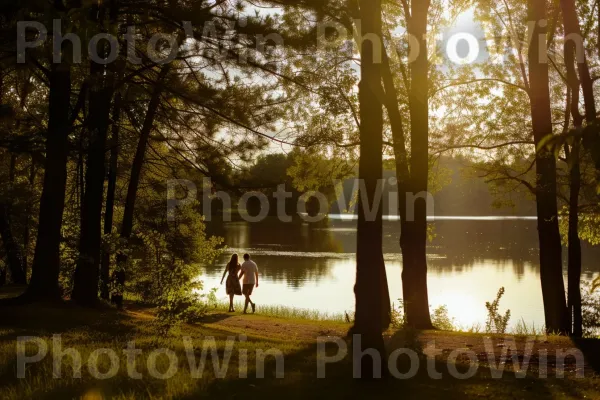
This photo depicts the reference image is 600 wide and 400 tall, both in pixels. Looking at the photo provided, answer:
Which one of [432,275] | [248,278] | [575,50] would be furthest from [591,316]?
[432,275]

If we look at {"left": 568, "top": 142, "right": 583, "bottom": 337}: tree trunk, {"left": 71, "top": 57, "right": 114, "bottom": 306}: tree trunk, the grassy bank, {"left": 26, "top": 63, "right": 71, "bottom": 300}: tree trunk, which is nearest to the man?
{"left": 71, "top": 57, "right": 114, "bottom": 306}: tree trunk

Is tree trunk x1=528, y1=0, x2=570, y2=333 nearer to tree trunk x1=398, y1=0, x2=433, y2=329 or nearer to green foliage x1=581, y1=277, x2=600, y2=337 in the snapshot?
tree trunk x1=398, y1=0, x2=433, y2=329

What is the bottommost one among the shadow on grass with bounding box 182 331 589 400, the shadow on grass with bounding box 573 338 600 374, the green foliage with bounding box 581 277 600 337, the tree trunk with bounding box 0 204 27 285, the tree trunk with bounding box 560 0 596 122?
the green foliage with bounding box 581 277 600 337

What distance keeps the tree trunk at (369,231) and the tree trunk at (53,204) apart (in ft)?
27.2

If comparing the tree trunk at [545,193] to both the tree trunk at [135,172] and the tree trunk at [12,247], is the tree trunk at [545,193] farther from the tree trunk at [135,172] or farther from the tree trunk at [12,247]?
Result: the tree trunk at [12,247]

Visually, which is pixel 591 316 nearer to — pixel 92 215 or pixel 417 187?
pixel 417 187

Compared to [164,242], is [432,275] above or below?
below

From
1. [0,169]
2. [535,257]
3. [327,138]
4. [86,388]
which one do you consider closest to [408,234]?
[327,138]

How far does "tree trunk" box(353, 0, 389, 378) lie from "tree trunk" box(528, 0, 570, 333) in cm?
1039

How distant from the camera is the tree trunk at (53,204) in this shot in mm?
13961

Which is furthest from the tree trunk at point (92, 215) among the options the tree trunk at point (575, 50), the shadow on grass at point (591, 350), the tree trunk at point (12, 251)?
the tree trunk at point (575, 50)

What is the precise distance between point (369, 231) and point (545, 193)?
10.9 m

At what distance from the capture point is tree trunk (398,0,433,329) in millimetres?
16812

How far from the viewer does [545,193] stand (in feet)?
56.3
